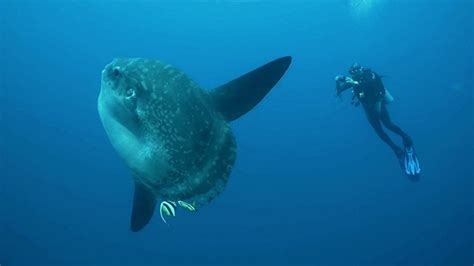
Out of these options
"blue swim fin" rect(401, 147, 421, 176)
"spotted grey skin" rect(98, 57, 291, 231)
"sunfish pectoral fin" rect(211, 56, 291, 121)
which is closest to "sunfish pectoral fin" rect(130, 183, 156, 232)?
"spotted grey skin" rect(98, 57, 291, 231)

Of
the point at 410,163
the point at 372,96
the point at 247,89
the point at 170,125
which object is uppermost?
the point at 372,96

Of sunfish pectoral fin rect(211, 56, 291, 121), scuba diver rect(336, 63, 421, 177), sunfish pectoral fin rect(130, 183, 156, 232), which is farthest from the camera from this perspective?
scuba diver rect(336, 63, 421, 177)

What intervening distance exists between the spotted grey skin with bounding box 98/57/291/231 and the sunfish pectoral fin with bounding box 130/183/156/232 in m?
0.38

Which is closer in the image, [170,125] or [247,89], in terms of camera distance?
[170,125]

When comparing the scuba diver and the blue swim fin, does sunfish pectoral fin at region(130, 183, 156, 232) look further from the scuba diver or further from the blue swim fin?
the blue swim fin

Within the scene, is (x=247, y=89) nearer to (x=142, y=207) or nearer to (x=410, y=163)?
(x=142, y=207)

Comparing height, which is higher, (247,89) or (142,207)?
(247,89)

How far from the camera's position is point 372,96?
1059 cm

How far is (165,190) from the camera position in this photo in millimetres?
2635

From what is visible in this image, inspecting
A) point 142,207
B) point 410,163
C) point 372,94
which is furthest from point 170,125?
point 410,163

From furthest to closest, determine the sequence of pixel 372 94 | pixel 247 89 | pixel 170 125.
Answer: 1. pixel 372 94
2. pixel 247 89
3. pixel 170 125

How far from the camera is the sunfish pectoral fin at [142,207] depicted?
3025 mm

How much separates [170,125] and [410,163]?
1085 centimetres

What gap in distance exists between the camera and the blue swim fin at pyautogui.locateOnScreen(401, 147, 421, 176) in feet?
38.6
